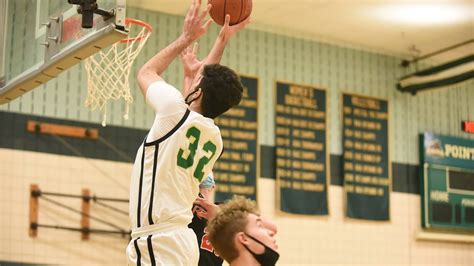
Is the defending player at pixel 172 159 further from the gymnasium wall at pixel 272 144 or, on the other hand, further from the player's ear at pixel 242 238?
the gymnasium wall at pixel 272 144

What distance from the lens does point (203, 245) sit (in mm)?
6496

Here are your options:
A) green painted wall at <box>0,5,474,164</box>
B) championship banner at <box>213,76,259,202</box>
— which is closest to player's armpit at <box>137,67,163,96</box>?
green painted wall at <box>0,5,474,164</box>

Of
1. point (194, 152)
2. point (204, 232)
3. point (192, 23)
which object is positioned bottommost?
point (204, 232)

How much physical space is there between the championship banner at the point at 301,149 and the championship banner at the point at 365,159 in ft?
1.60

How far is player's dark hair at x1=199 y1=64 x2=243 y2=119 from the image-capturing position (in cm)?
501

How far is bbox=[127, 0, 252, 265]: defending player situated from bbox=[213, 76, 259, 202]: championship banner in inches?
305

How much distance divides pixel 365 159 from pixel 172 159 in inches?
388

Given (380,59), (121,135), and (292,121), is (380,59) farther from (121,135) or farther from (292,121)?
(121,135)

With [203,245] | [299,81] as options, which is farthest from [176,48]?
[299,81]

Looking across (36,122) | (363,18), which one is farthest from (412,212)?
(36,122)

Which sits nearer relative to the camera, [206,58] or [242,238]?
[242,238]

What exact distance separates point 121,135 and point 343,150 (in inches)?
166

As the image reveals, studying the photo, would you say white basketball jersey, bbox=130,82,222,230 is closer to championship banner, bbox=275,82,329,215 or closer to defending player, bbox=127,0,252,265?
defending player, bbox=127,0,252,265

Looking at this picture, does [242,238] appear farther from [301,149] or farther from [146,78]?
[301,149]
